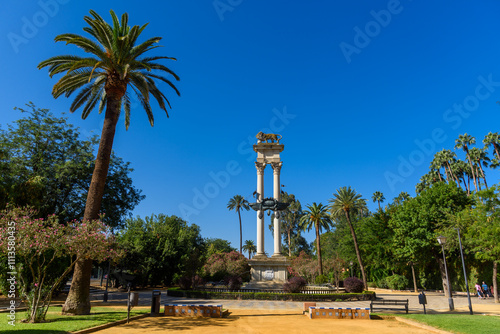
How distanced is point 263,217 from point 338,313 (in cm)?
1875

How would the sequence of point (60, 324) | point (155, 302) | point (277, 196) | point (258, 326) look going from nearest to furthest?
1. point (60, 324)
2. point (258, 326)
3. point (155, 302)
4. point (277, 196)

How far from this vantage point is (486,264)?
3388cm

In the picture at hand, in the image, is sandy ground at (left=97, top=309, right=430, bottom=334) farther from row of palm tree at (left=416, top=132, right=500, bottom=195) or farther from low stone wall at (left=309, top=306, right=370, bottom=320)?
row of palm tree at (left=416, top=132, right=500, bottom=195)

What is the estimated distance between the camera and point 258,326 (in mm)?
13070

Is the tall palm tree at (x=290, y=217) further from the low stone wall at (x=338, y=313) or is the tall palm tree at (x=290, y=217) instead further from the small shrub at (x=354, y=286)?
the low stone wall at (x=338, y=313)

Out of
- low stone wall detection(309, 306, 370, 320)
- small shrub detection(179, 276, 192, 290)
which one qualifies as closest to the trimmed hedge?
small shrub detection(179, 276, 192, 290)

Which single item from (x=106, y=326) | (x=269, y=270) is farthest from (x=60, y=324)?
(x=269, y=270)

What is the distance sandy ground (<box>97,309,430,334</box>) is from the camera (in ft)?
38.8

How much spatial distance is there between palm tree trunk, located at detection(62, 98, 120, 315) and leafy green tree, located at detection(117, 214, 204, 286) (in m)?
19.8

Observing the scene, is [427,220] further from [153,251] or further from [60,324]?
[60,324]

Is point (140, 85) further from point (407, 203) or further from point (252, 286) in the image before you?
point (407, 203)

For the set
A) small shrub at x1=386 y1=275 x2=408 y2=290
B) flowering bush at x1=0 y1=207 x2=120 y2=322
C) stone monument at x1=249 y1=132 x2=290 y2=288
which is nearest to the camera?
flowering bush at x1=0 y1=207 x2=120 y2=322

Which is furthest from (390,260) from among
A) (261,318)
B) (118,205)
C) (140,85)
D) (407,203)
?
(140,85)

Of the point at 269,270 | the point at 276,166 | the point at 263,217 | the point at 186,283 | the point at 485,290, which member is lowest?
the point at 485,290
